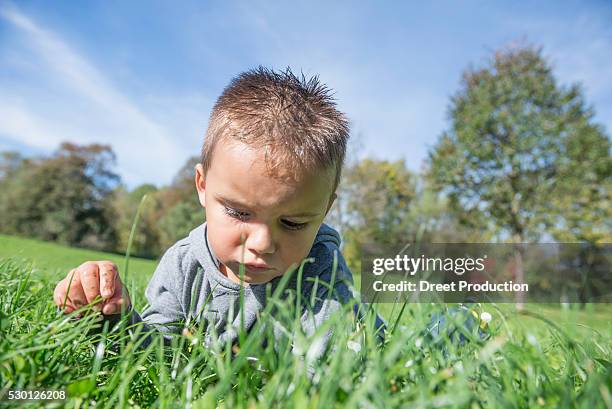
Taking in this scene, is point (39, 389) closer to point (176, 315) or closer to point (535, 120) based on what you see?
point (176, 315)

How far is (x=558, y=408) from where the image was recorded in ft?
2.84

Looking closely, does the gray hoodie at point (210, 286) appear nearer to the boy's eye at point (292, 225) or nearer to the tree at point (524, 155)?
the boy's eye at point (292, 225)

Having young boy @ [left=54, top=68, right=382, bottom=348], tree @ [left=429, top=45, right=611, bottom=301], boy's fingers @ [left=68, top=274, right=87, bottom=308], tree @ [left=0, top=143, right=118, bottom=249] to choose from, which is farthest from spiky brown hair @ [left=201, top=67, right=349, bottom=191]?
tree @ [left=0, top=143, right=118, bottom=249]

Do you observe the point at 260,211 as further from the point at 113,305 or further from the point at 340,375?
the point at 340,375

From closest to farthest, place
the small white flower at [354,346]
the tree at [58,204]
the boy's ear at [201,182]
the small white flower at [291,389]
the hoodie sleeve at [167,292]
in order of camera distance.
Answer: the small white flower at [291,389]
the small white flower at [354,346]
the hoodie sleeve at [167,292]
the boy's ear at [201,182]
the tree at [58,204]

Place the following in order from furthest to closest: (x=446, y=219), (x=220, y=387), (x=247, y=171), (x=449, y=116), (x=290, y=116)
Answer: (x=446, y=219) → (x=449, y=116) → (x=290, y=116) → (x=247, y=171) → (x=220, y=387)

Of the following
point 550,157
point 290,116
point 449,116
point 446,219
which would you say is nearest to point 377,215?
point 446,219

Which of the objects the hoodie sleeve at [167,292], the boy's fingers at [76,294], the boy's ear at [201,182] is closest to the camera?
the boy's fingers at [76,294]

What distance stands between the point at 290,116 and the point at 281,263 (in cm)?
77

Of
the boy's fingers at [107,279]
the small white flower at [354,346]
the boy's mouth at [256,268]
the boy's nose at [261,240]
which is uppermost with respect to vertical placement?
the boy's nose at [261,240]

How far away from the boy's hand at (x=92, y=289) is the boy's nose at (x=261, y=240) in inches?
21.7

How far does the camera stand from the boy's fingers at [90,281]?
5.97 ft

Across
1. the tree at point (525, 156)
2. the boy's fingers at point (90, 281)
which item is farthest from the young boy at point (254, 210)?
the tree at point (525, 156)

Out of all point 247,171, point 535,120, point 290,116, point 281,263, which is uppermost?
point 535,120
